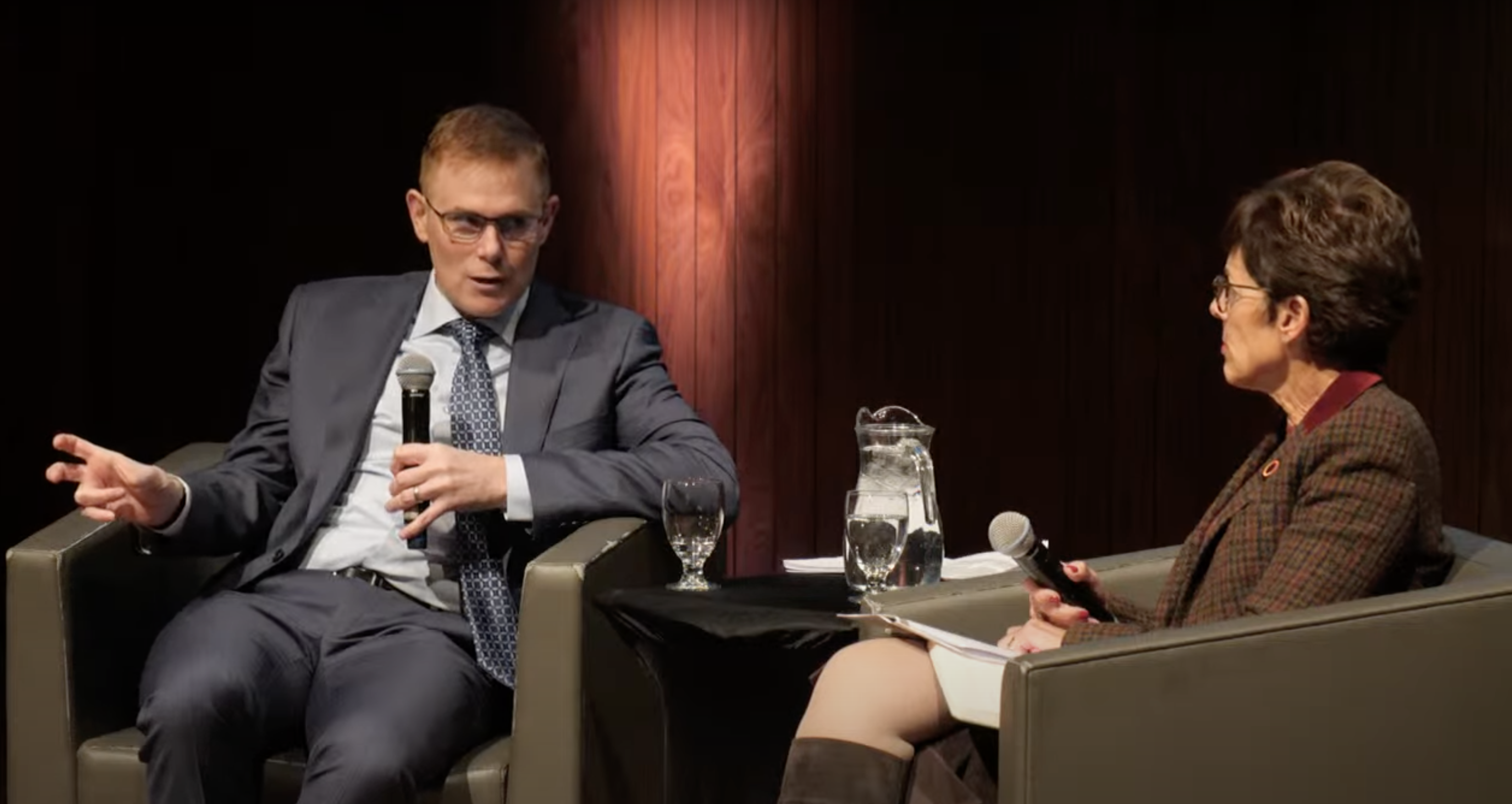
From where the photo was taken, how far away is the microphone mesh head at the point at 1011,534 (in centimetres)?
237

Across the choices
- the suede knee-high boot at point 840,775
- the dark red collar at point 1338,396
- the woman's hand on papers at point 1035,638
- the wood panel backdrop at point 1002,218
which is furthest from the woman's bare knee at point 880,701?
the wood panel backdrop at point 1002,218

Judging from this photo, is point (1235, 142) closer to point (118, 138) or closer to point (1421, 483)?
point (1421, 483)

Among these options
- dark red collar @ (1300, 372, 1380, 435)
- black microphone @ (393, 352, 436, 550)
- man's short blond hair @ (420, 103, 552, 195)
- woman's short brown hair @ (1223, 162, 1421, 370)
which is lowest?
black microphone @ (393, 352, 436, 550)

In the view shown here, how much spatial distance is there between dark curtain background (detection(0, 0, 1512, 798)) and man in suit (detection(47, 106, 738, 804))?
40.0 inches

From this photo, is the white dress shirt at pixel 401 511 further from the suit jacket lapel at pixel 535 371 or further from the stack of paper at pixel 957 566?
the stack of paper at pixel 957 566

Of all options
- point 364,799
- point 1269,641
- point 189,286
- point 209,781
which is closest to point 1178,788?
point 1269,641

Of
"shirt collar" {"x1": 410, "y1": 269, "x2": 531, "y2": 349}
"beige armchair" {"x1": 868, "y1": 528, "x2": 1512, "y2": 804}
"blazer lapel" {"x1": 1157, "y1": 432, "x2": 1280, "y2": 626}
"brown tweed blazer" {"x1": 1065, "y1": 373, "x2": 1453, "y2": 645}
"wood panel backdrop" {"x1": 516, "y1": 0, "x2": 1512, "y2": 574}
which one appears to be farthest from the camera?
"wood panel backdrop" {"x1": 516, "y1": 0, "x2": 1512, "y2": 574}

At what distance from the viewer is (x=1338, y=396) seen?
2402 millimetres

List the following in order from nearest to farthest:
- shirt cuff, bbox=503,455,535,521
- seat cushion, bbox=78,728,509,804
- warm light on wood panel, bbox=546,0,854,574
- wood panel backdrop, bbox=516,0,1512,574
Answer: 1. seat cushion, bbox=78,728,509,804
2. shirt cuff, bbox=503,455,535,521
3. wood panel backdrop, bbox=516,0,1512,574
4. warm light on wood panel, bbox=546,0,854,574

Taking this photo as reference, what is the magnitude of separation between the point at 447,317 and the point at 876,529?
0.92m

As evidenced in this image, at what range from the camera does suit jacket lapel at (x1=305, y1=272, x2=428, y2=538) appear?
3.20m

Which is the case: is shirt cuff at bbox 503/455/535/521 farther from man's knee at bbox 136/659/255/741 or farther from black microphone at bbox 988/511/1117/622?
black microphone at bbox 988/511/1117/622

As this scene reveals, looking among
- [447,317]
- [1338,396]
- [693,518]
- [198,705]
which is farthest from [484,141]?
[1338,396]

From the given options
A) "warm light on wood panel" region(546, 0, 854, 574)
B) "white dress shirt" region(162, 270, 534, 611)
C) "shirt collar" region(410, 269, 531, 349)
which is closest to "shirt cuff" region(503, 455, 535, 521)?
"white dress shirt" region(162, 270, 534, 611)
